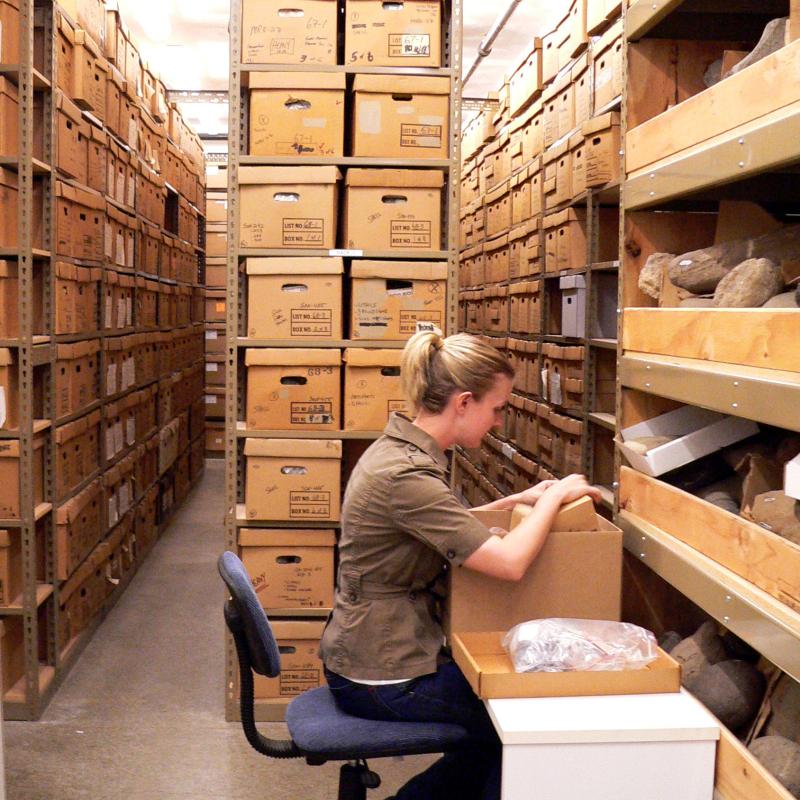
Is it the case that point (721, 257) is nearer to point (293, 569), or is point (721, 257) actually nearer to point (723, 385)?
point (723, 385)

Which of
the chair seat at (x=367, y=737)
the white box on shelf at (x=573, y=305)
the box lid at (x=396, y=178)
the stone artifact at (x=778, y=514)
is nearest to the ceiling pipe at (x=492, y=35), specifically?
the white box on shelf at (x=573, y=305)

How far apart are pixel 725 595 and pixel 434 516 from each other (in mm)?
637

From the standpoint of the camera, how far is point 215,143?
13.4 meters

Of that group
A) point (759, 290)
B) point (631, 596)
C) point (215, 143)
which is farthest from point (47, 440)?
point (215, 143)

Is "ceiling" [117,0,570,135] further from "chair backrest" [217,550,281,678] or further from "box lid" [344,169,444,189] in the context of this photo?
"chair backrest" [217,550,281,678]

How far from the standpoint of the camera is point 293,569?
3.82 m

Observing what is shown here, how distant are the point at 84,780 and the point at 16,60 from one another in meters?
2.50

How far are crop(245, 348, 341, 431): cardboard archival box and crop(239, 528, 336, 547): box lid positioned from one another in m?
0.38

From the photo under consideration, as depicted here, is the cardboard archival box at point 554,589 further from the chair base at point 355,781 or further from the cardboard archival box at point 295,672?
the cardboard archival box at point 295,672

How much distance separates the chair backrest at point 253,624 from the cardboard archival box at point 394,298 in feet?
5.85

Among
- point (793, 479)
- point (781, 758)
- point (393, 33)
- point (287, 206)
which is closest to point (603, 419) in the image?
point (287, 206)

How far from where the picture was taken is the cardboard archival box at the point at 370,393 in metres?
3.79

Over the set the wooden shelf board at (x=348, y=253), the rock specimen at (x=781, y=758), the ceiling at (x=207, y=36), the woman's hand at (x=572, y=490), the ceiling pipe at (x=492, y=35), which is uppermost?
the ceiling at (x=207, y=36)

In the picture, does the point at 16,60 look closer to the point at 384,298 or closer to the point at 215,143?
the point at 384,298
